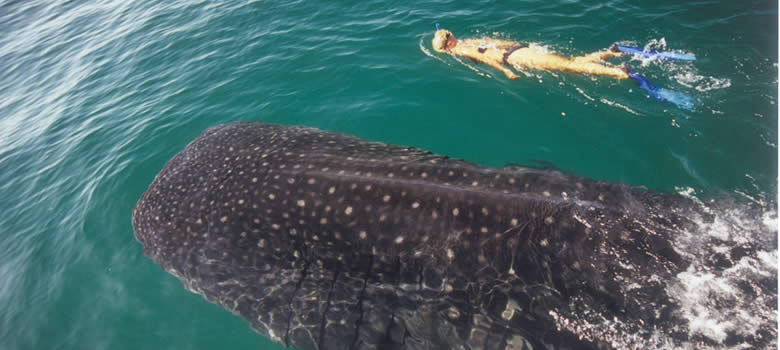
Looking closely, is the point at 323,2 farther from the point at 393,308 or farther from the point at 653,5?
the point at 393,308

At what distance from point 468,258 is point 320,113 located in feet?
20.6

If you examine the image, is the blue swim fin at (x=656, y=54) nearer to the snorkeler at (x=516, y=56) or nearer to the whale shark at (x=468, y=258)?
the snorkeler at (x=516, y=56)

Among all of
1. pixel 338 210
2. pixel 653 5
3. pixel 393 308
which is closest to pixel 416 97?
pixel 338 210

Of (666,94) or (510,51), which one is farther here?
(510,51)

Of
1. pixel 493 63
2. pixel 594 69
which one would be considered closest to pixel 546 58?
pixel 594 69

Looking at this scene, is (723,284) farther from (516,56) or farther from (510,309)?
(516,56)

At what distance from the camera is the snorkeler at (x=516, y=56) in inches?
338

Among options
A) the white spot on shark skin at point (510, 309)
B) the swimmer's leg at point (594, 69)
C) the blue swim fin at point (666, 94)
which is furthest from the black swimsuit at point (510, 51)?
the white spot on shark skin at point (510, 309)

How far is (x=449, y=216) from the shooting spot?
14.1 feet

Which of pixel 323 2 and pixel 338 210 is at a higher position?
pixel 323 2

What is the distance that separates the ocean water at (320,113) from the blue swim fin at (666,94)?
0.47 ft

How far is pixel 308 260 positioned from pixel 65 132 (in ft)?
35.0

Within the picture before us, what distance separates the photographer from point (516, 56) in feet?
30.5

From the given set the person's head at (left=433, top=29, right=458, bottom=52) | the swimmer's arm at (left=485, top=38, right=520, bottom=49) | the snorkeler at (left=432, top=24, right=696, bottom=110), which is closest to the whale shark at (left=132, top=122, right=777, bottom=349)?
the snorkeler at (left=432, top=24, right=696, bottom=110)
